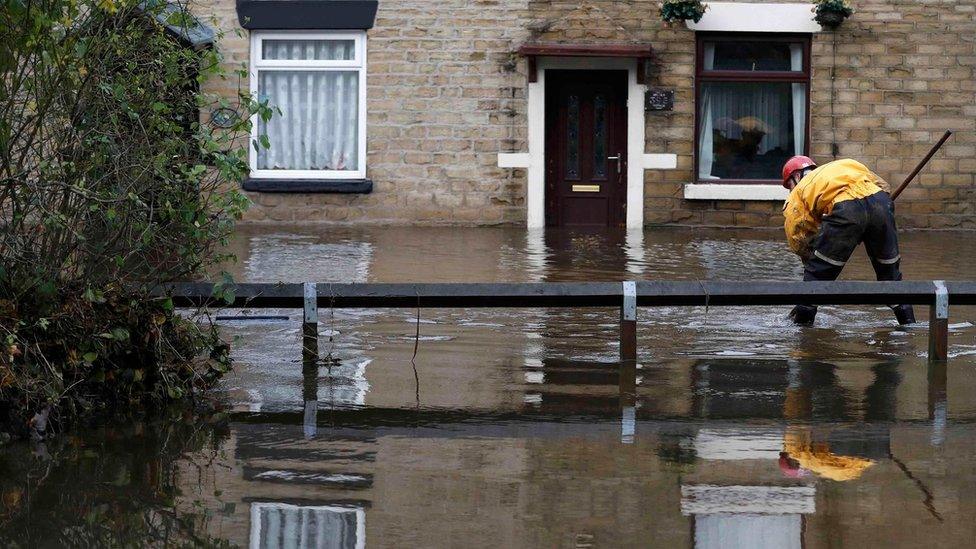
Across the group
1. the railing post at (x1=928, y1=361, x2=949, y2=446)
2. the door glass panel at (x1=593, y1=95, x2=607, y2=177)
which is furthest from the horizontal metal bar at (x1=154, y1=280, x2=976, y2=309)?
the door glass panel at (x1=593, y1=95, x2=607, y2=177)

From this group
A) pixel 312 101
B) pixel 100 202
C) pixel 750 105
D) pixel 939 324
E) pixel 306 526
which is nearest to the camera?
pixel 306 526

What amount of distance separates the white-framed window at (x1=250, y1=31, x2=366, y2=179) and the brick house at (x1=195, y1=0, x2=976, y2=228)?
0.09ft

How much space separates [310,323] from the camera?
26.3ft

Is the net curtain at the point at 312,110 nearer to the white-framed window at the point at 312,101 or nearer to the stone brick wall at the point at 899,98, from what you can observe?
the white-framed window at the point at 312,101

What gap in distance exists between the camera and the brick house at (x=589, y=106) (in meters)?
18.2

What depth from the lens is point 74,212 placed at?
6598mm

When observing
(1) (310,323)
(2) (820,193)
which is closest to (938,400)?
(2) (820,193)

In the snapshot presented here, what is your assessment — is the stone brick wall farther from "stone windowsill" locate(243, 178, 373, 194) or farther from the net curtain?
the net curtain

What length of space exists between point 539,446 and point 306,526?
150 cm

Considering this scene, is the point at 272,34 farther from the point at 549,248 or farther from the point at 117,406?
the point at 117,406

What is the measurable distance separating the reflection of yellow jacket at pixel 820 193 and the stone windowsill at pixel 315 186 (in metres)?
9.15

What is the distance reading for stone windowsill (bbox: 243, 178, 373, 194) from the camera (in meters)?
18.5

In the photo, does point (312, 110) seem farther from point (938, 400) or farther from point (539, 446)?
point (539, 446)

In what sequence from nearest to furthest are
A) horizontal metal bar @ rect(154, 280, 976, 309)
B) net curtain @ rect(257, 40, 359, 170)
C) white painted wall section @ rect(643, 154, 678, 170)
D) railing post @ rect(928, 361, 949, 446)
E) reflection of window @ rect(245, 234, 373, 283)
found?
railing post @ rect(928, 361, 949, 446) → horizontal metal bar @ rect(154, 280, 976, 309) → reflection of window @ rect(245, 234, 373, 283) → white painted wall section @ rect(643, 154, 678, 170) → net curtain @ rect(257, 40, 359, 170)
